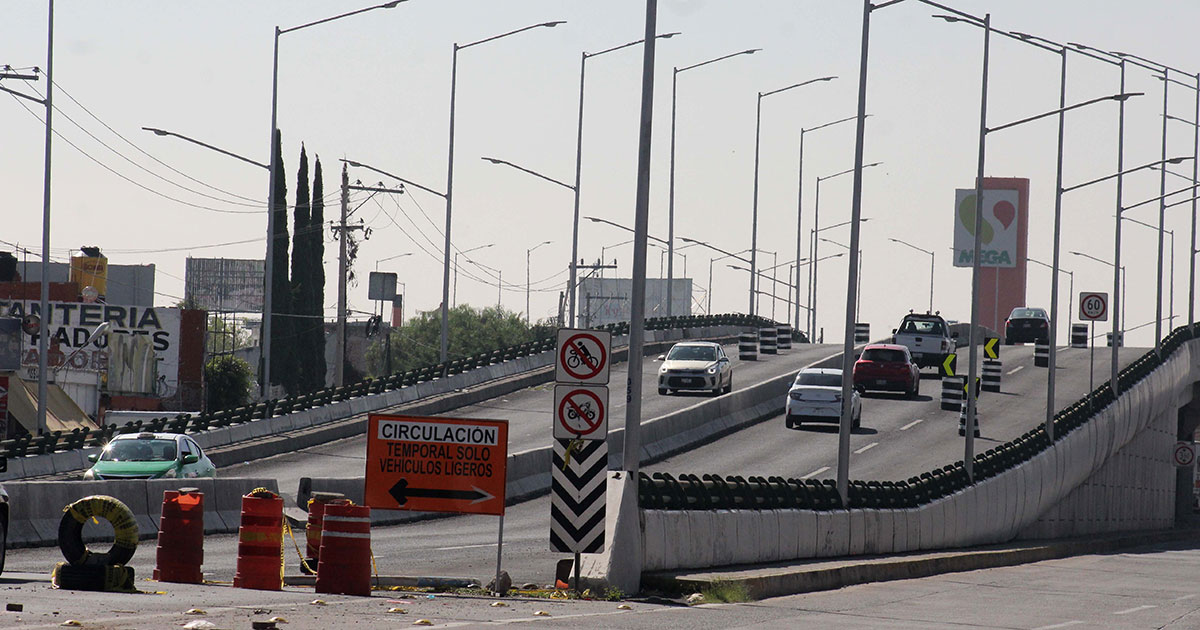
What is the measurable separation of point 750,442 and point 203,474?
20.1m

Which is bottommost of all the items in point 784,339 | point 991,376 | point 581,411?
point 581,411

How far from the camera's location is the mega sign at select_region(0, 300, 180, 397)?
244 feet

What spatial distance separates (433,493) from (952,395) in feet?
127

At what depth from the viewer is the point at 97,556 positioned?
16422mm

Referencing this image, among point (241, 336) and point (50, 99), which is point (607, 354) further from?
point (241, 336)

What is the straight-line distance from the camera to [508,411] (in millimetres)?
51969

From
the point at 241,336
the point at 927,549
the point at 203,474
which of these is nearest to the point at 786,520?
the point at 927,549

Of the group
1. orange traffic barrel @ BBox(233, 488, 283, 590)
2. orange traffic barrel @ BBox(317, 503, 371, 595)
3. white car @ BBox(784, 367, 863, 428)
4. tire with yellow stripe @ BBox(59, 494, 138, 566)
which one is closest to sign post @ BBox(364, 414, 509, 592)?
orange traffic barrel @ BBox(233, 488, 283, 590)

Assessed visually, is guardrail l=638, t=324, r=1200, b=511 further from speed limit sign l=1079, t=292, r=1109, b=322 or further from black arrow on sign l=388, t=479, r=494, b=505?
speed limit sign l=1079, t=292, r=1109, b=322

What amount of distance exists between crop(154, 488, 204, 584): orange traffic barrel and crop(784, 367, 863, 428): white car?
109 ft

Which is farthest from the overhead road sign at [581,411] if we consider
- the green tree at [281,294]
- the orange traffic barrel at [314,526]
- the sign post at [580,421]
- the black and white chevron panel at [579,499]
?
the green tree at [281,294]

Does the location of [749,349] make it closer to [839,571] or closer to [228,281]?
[839,571]

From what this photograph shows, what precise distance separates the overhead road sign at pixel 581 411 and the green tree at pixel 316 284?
72.5m

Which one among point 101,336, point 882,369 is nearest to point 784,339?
point 882,369
